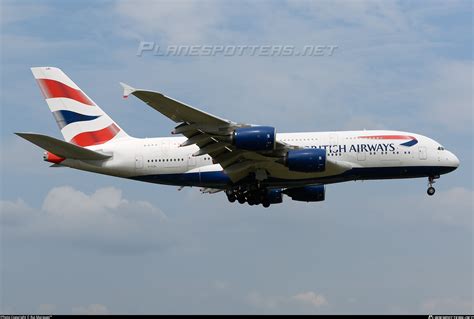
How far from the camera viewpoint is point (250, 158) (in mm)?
48375

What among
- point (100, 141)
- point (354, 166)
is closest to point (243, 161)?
point (354, 166)

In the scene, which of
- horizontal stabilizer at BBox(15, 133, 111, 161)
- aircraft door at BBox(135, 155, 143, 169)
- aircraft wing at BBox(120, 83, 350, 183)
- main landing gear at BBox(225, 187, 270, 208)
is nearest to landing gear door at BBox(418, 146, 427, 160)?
aircraft wing at BBox(120, 83, 350, 183)

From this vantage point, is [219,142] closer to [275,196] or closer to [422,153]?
[275,196]

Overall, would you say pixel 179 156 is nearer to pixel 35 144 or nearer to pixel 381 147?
pixel 35 144

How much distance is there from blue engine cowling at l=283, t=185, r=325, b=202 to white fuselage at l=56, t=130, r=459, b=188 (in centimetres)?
428

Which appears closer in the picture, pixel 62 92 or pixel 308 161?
pixel 308 161

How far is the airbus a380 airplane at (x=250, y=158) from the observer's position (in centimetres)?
4744

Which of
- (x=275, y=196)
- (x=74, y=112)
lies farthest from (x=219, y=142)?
(x=74, y=112)

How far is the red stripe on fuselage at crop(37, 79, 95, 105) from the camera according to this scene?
54.4 metres

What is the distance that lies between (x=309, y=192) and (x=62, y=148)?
48.8ft

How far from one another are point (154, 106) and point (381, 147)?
43.4 ft

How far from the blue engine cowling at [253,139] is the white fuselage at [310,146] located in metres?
3.73

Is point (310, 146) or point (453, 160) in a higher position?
point (310, 146)

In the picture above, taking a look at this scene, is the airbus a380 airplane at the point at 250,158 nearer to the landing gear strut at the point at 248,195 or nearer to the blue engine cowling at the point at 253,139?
the landing gear strut at the point at 248,195
